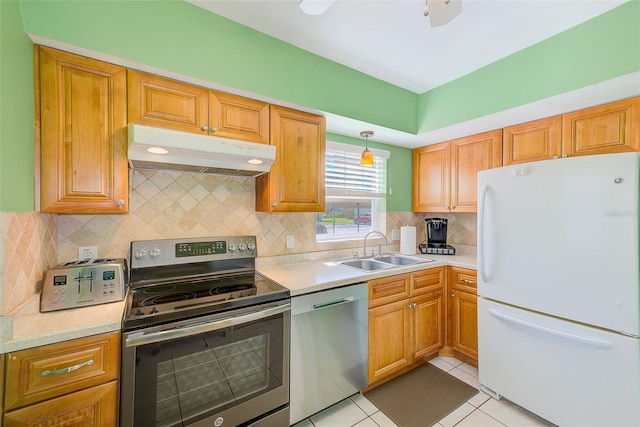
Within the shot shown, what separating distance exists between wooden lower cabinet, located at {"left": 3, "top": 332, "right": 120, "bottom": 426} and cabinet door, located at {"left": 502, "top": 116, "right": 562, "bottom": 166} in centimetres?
306

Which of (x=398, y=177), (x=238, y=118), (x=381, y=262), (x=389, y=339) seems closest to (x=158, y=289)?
(x=238, y=118)

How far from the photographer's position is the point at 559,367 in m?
1.63

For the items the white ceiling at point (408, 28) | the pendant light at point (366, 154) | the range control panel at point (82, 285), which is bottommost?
the range control panel at point (82, 285)

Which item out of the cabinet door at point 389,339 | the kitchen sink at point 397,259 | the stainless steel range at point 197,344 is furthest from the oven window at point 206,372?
the kitchen sink at point 397,259

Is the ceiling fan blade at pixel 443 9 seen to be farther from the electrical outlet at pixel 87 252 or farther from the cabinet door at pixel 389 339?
the electrical outlet at pixel 87 252

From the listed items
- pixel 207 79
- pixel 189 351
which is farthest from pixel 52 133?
pixel 189 351

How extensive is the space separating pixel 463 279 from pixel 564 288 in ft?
2.64

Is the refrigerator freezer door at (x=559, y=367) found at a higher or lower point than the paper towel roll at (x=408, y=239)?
lower

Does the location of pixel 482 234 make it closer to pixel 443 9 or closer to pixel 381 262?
pixel 381 262

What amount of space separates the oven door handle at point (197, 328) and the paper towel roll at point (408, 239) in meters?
1.75

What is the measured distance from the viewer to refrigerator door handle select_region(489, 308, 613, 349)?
1467 mm

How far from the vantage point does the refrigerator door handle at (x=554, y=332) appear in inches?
57.7

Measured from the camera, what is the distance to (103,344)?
3.69ft

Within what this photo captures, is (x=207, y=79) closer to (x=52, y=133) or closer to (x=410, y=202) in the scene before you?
(x=52, y=133)
